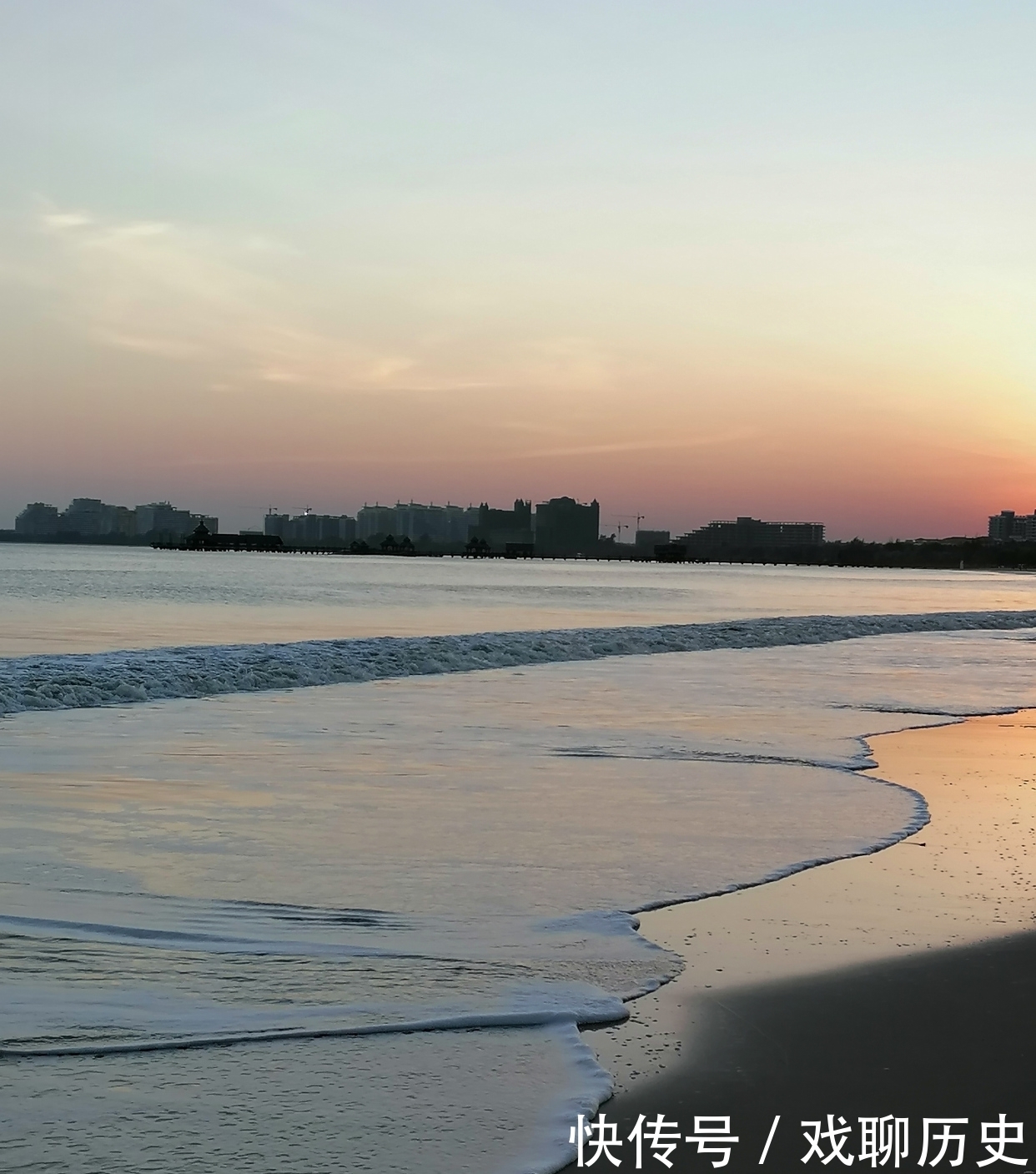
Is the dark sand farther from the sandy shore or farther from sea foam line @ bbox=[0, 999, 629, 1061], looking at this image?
→ sea foam line @ bbox=[0, 999, 629, 1061]

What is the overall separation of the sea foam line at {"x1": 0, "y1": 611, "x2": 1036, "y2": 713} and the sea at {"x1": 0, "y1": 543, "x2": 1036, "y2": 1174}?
12 centimetres

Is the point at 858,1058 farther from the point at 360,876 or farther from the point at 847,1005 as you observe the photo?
the point at 360,876

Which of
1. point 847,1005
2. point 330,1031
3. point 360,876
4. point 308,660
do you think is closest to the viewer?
point 330,1031

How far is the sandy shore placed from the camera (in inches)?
169

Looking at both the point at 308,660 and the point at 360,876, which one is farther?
the point at 308,660

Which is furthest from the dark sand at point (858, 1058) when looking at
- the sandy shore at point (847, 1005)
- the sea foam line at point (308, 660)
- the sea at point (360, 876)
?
the sea foam line at point (308, 660)

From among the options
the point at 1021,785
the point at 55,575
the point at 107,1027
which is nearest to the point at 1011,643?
the point at 1021,785

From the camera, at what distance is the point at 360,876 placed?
295 inches

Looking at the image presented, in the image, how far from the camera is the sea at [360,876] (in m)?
4.20

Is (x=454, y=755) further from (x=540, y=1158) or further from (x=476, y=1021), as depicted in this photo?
(x=540, y=1158)

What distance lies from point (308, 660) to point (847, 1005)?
1812 centimetres

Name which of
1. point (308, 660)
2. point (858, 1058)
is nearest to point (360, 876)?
point (858, 1058)

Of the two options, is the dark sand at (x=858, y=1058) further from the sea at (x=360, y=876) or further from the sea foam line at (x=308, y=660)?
the sea foam line at (x=308, y=660)

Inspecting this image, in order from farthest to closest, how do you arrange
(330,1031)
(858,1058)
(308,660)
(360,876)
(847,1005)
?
(308,660), (360,876), (847,1005), (330,1031), (858,1058)
